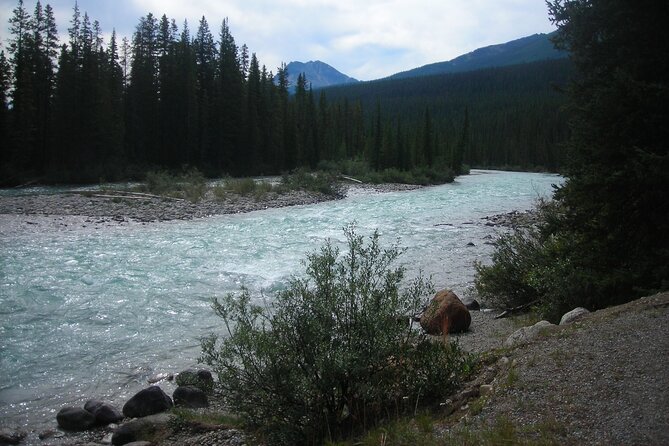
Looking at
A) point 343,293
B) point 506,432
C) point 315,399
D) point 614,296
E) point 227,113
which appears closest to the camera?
point 506,432

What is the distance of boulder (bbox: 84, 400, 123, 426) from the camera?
6.39 meters

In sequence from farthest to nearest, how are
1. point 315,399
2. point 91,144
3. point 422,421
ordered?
point 91,144 < point 315,399 < point 422,421

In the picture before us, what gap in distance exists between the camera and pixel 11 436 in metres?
5.88

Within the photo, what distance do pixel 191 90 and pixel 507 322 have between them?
52971 millimetres

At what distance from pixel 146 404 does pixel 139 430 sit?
0.73m

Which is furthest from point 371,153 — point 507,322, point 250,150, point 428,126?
point 507,322

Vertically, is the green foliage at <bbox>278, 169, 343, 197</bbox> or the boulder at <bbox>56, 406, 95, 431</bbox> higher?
the green foliage at <bbox>278, 169, 343, 197</bbox>

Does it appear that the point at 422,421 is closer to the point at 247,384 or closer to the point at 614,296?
the point at 247,384

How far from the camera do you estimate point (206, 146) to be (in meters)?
56.5

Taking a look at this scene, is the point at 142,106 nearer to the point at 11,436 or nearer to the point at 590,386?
the point at 11,436

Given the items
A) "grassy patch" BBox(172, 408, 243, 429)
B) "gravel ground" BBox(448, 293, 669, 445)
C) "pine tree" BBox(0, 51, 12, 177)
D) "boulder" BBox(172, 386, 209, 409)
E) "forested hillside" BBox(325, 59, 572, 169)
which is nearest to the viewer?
"gravel ground" BBox(448, 293, 669, 445)

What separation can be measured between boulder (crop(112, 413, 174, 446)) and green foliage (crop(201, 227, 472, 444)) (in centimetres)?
135

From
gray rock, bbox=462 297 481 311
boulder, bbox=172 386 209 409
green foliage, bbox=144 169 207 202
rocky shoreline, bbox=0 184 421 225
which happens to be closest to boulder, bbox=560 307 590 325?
gray rock, bbox=462 297 481 311

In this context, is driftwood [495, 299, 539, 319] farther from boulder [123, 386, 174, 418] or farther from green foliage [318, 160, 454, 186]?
green foliage [318, 160, 454, 186]
